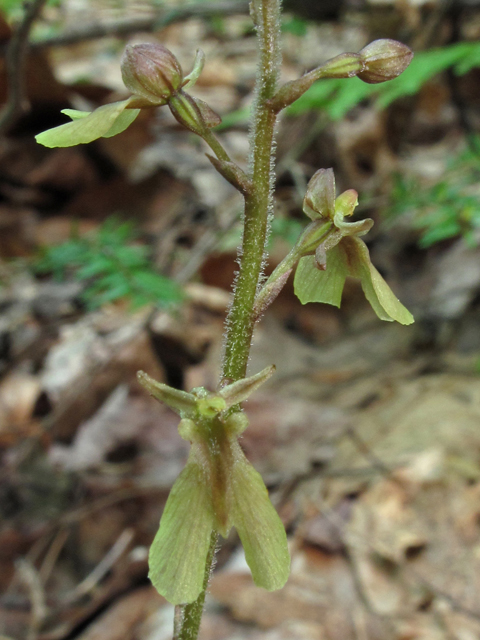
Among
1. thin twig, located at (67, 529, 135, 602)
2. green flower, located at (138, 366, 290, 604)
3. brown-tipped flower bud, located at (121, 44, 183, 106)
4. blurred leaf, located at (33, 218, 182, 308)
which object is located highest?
brown-tipped flower bud, located at (121, 44, 183, 106)

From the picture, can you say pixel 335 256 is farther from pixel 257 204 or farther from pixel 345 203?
pixel 257 204

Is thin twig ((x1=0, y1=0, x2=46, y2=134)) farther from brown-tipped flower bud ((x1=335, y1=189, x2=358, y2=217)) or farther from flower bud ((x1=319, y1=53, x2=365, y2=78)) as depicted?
brown-tipped flower bud ((x1=335, y1=189, x2=358, y2=217))

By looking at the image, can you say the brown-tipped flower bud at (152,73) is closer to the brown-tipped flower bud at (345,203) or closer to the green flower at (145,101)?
the green flower at (145,101)

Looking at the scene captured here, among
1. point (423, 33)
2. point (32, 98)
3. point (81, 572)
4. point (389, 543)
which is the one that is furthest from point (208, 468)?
point (32, 98)

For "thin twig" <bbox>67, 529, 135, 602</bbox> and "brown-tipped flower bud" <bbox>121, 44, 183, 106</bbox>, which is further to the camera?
"thin twig" <bbox>67, 529, 135, 602</bbox>

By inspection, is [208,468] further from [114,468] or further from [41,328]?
[41,328]

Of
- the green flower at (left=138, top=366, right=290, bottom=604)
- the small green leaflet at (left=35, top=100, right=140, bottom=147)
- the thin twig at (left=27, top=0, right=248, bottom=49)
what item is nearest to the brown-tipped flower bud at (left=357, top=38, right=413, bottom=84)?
the small green leaflet at (left=35, top=100, right=140, bottom=147)

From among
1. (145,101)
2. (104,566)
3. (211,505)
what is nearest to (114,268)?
(104,566)
